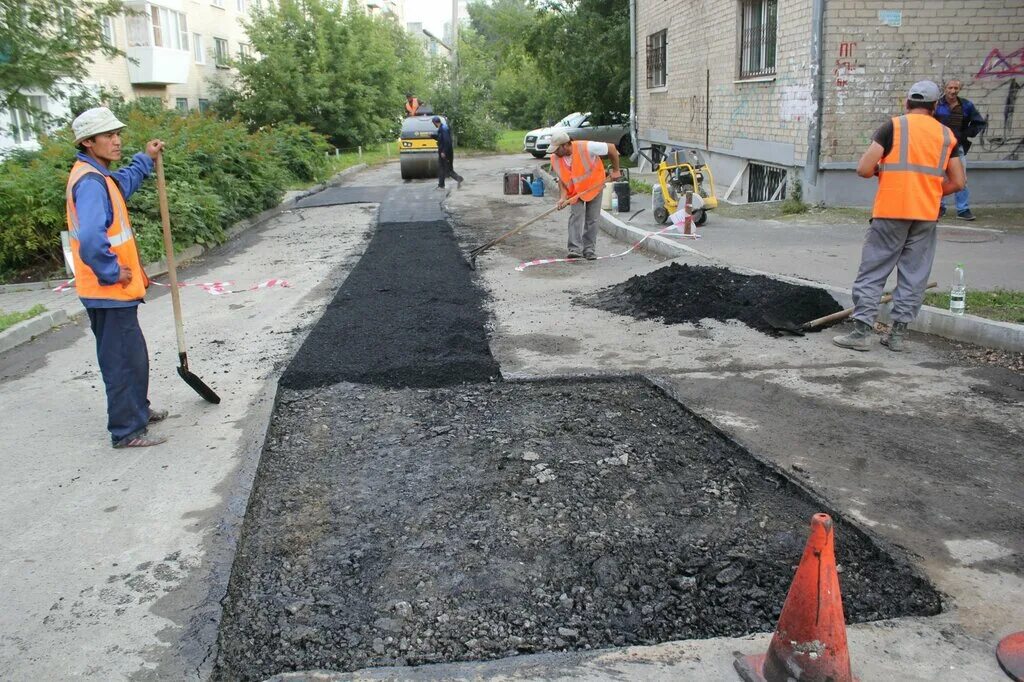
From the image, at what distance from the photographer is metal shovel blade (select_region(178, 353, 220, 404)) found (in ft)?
18.3

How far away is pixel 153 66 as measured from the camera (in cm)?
3086

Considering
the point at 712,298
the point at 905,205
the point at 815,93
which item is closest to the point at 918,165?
the point at 905,205

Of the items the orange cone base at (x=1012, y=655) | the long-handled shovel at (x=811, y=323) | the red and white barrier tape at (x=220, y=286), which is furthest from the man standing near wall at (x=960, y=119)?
the orange cone base at (x=1012, y=655)

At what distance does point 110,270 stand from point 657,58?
18.5m

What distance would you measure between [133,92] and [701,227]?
26921 millimetres

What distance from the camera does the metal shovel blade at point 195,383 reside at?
557cm

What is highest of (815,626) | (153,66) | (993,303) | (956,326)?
(153,66)

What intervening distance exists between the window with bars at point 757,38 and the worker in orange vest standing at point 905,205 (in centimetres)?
845

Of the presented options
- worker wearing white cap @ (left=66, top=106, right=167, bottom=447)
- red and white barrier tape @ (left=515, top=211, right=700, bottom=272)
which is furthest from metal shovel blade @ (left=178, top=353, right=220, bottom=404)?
red and white barrier tape @ (left=515, top=211, right=700, bottom=272)

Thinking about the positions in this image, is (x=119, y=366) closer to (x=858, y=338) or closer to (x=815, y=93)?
(x=858, y=338)

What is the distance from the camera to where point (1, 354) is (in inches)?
297

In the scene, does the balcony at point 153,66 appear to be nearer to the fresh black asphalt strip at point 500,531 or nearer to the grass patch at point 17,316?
the grass patch at point 17,316

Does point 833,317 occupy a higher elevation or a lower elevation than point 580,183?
lower

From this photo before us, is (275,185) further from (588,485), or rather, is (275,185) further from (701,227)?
(588,485)
